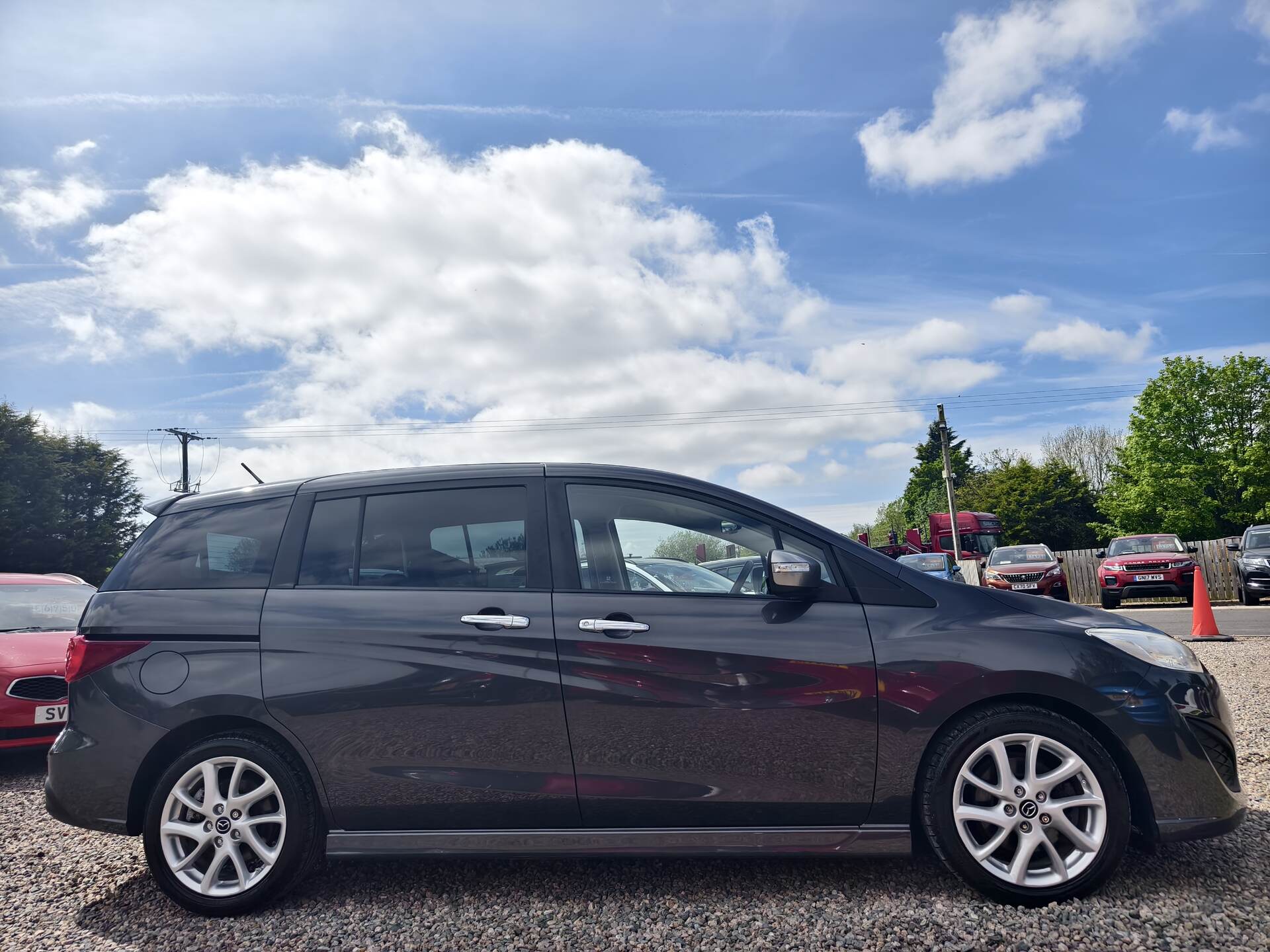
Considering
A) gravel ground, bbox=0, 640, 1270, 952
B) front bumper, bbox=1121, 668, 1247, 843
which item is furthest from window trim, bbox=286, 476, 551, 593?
front bumper, bbox=1121, 668, 1247, 843

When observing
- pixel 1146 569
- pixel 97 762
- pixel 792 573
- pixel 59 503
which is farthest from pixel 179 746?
pixel 59 503

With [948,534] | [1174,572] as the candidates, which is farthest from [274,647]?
[948,534]

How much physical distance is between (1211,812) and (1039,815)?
2.14ft

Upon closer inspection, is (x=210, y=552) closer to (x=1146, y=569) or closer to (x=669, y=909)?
(x=669, y=909)

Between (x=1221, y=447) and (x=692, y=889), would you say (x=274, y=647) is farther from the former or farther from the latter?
(x=1221, y=447)

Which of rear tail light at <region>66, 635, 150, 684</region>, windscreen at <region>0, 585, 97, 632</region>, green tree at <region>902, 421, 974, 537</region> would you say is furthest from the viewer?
green tree at <region>902, 421, 974, 537</region>

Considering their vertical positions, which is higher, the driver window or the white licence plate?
the driver window

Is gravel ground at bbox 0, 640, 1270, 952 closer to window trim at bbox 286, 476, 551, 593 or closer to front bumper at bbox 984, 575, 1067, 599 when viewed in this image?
window trim at bbox 286, 476, 551, 593

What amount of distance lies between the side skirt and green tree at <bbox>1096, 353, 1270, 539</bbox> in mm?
43187

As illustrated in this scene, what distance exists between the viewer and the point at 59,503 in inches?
1650

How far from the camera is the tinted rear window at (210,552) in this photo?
12.1ft

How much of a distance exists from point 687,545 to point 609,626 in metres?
0.53

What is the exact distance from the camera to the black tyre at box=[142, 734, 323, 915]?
11.1 feet

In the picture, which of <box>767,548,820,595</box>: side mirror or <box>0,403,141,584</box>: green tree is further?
<box>0,403,141,584</box>: green tree
